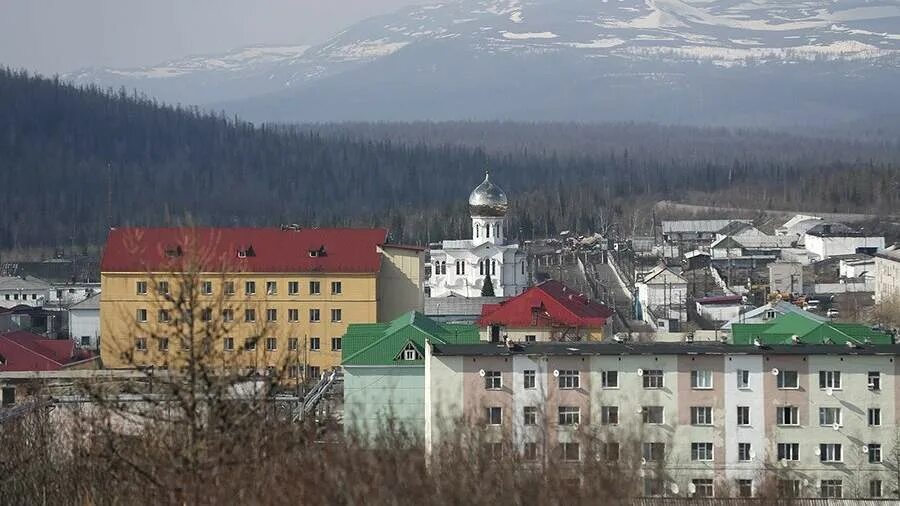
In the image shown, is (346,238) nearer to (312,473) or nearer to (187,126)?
(312,473)

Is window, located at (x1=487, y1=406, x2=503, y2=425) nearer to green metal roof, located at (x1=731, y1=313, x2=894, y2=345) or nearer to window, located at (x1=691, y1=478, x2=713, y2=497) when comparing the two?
window, located at (x1=691, y1=478, x2=713, y2=497)

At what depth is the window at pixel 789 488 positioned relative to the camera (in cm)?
2148

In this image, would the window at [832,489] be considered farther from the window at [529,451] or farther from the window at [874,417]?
the window at [529,451]

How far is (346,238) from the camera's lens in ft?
131

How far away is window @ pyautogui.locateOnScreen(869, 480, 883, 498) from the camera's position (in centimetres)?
2349

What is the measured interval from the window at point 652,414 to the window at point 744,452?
2.96 ft

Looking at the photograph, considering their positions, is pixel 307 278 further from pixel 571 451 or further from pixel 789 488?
pixel 789 488

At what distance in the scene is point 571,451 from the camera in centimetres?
2286

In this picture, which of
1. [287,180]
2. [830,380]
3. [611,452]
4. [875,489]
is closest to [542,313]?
[830,380]

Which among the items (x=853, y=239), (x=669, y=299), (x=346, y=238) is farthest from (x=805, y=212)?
(x=346, y=238)

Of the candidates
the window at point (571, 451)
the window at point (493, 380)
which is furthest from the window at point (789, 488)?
the window at point (493, 380)

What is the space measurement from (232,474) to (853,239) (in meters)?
53.4

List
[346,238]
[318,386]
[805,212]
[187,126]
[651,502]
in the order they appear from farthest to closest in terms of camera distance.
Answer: [187,126] → [805,212] → [346,238] → [318,386] → [651,502]

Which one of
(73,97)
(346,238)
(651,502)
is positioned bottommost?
(651,502)
